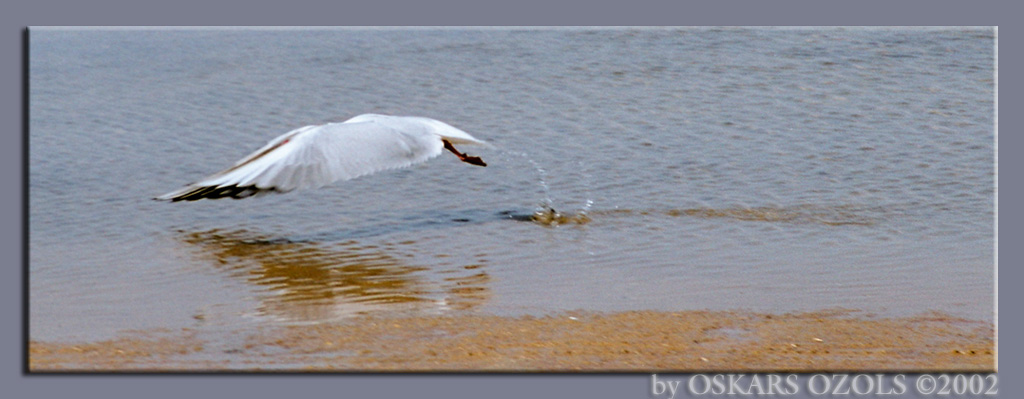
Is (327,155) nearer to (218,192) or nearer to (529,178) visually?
(218,192)

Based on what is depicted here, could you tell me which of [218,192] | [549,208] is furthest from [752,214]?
[218,192]

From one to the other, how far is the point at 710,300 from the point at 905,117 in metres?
1.11

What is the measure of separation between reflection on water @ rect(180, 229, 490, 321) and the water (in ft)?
0.04

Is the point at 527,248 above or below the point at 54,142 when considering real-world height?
below

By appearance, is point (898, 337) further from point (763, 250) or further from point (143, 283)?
point (143, 283)

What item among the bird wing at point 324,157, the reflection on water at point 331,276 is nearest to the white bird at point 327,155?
the bird wing at point 324,157

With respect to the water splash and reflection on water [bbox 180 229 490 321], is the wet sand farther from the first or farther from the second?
the water splash

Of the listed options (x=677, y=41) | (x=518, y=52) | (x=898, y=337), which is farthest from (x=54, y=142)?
(x=898, y=337)

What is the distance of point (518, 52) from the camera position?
5.07m

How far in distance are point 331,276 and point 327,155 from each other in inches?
15.9

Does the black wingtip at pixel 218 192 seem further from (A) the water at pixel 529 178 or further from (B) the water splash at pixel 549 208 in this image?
(B) the water splash at pixel 549 208

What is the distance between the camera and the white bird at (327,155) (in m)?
4.77

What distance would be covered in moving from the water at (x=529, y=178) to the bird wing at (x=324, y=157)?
287mm

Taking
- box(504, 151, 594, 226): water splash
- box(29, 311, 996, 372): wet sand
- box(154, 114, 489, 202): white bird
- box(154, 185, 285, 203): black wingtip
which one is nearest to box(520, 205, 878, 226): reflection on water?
box(504, 151, 594, 226): water splash
